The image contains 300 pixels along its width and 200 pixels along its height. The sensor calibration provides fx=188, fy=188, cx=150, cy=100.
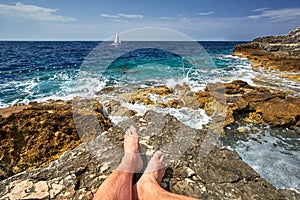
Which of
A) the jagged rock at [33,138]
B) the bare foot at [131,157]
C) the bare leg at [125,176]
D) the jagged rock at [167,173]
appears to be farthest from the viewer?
the jagged rock at [33,138]

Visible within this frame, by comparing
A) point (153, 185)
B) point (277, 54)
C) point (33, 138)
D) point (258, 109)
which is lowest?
point (258, 109)

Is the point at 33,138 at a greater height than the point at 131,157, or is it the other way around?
the point at 131,157

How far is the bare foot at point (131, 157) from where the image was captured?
1.63 metres

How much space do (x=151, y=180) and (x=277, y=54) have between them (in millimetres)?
24054

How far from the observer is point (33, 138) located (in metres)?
2.54

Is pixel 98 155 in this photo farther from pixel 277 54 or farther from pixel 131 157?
pixel 277 54

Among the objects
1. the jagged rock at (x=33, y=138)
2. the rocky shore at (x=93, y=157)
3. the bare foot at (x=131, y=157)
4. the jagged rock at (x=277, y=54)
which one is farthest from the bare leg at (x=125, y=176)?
the jagged rock at (x=277, y=54)

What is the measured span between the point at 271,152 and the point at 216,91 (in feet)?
10.1

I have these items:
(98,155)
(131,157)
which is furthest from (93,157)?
(131,157)

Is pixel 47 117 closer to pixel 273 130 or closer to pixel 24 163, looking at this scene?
pixel 24 163

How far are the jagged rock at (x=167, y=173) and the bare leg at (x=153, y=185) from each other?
0.30 feet

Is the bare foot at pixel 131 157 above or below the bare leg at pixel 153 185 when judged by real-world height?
above

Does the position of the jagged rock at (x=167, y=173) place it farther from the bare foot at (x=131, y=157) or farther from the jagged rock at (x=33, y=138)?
the jagged rock at (x=33, y=138)

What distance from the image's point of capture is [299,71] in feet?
38.0
